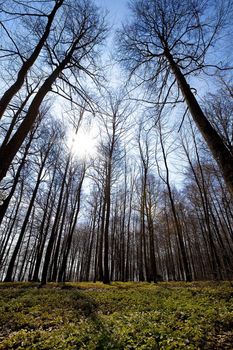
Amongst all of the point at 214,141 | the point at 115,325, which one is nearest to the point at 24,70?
the point at 214,141

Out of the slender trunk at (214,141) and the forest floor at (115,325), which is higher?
the slender trunk at (214,141)

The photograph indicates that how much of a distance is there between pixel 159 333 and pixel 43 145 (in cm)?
1570

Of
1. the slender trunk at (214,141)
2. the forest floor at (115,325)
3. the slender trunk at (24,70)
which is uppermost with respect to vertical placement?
the slender trunk at (24,70)

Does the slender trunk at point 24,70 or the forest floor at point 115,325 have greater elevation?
the slender trunk at point 24,70

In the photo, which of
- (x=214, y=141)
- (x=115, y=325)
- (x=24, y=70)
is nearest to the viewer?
(x=214, y=141)

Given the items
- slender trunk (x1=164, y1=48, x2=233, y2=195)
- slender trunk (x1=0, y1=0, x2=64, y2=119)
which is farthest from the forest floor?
slender trunk (x1=0, y1=0, x2=64, y2=119)

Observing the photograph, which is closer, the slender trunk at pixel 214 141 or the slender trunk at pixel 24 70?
the slender trunk at pixel 214 141

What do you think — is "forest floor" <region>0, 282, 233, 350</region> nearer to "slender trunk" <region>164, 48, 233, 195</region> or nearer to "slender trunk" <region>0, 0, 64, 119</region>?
"slender trunk" <region>164, 48, 233, 195</region>

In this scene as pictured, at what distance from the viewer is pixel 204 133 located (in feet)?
13.5

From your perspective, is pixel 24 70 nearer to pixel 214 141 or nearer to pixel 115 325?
pixel 214 141

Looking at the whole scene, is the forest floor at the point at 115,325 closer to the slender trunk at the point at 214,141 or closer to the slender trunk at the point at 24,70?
the slender trunk at the point at 214,141

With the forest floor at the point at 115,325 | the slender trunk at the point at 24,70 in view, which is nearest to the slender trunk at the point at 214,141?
the forest floor at the point at 115,325

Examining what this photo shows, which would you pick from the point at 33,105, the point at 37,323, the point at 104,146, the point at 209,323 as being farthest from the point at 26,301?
the point at 104,146

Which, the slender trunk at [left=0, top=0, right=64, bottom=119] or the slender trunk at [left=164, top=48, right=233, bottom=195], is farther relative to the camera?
the slender trunk at [left=0, top=0, right=64, bottom=119]
